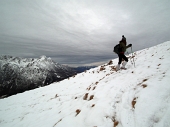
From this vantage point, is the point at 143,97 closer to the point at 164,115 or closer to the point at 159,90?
the point at 159,90

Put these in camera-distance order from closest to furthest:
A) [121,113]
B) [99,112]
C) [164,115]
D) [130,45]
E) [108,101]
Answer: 1. [164,115]
2. [121,113]
3. [99,112]
4. [108,101]
5. [130,45]

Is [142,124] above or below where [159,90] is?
below

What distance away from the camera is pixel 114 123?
4473 millimetres

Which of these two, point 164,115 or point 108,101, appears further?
point 108,101

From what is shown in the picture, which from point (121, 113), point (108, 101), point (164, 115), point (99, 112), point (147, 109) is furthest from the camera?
point (108, 101)

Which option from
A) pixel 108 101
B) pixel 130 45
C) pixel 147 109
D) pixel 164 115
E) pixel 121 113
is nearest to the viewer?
pixel 164 115

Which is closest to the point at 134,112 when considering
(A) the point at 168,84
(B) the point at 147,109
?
(B) the point at 147,109

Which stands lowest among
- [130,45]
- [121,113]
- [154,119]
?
[121,113]

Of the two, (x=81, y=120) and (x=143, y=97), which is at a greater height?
(x=143, y=97)

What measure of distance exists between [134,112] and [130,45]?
10.1m

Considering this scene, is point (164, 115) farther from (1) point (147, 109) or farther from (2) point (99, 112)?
(2) point (99, 112)

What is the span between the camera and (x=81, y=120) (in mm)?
5422

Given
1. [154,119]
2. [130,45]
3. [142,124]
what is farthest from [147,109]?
[130,45]

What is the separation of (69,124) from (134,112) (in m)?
3.86
